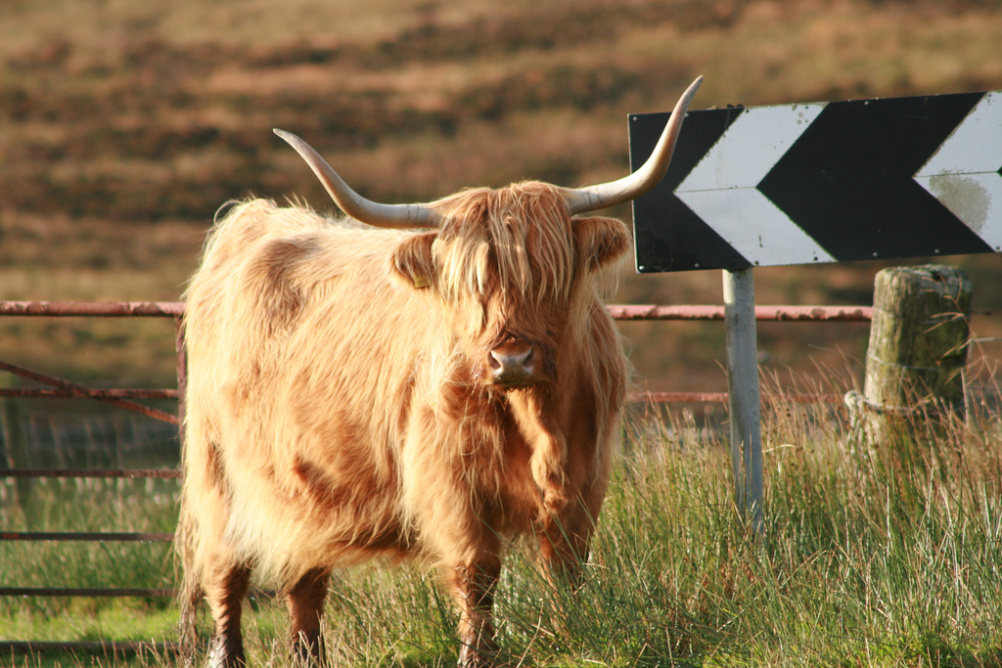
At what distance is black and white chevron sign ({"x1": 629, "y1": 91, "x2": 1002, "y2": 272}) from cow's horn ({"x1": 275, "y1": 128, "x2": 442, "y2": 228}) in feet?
2.09

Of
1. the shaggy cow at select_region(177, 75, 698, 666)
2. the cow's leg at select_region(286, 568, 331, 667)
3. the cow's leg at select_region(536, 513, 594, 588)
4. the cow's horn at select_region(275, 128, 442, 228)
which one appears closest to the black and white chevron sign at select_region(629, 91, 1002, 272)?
the shaggy cow at select_region(177, 75, 698, 666)

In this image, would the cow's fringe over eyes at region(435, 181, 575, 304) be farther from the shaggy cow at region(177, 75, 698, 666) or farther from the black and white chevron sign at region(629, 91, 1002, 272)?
the black and white chevron sign at region(629, 91, 1002, 272)

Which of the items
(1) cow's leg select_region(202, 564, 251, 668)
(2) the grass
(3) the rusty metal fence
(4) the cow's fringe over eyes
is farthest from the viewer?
(3) the rusty metal fence

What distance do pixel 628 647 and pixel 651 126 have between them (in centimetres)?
143

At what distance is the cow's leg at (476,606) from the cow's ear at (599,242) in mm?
954

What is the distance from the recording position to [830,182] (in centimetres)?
257

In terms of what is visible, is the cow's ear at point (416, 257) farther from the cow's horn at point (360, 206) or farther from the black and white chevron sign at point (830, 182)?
the black and white chevron sign at point (830, 182)

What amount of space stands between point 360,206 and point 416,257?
24cm

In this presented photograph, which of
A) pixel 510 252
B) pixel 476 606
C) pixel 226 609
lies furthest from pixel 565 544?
pixel 226 609

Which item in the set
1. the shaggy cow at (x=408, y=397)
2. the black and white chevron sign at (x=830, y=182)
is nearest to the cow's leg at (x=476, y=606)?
the shaggy cow at (x=408, y=397)

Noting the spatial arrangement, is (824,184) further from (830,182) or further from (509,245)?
(509,245)

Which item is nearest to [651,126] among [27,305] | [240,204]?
[240,204]

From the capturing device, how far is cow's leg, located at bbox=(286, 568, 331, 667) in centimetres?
336

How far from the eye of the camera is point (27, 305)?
4.05 m
